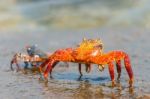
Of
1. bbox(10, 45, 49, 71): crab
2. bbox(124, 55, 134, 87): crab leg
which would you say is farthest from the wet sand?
bbox(10, 45, 49, 71): crab

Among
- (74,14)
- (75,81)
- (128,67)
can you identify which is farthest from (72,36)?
(128,67)

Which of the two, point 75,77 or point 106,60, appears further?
point 75,77

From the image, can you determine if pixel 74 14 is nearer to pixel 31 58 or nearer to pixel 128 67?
pixel 31 58

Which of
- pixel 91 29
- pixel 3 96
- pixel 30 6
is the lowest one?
pixel 3 96

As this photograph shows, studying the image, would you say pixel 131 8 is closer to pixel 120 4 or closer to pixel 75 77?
pixel 120 4

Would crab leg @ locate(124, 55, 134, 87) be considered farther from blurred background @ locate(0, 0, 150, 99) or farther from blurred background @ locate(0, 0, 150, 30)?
blurred background @ locate(0, 0, 150, 30)

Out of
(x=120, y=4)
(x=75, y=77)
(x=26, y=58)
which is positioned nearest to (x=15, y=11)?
(x=120, y=4)

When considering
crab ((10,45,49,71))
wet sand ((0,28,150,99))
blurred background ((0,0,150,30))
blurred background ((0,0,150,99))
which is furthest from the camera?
blurred background ((0,0,150,30))

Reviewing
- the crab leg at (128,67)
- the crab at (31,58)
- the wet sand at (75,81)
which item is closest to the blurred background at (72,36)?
the wet sand at (75,81)
